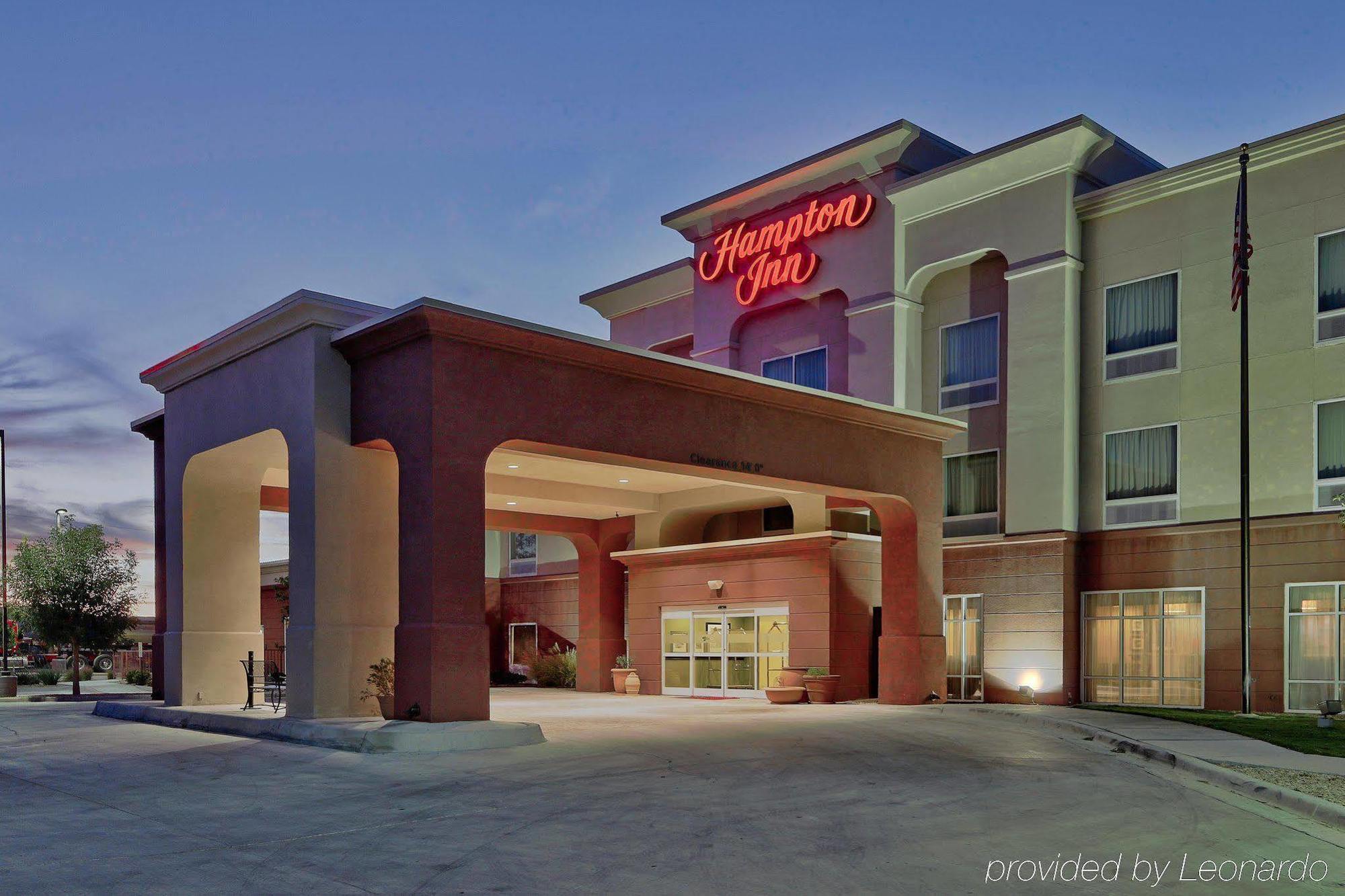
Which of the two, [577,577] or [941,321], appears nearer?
[941,321]

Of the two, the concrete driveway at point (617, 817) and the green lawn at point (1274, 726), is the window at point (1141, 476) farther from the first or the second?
the concrete driveway at point (617, 817)

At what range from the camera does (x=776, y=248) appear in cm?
3512

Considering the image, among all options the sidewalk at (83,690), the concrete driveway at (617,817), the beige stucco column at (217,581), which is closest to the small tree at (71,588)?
the sidewalk at (83,690)

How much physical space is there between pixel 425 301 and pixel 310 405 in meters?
3.23

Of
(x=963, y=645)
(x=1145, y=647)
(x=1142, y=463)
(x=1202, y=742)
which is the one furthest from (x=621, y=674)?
(x=1202, y=742)

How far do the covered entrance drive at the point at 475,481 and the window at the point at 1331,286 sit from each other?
26.0ft

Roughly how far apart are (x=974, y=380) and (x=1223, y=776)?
18.2 metres

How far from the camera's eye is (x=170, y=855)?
9.20 m

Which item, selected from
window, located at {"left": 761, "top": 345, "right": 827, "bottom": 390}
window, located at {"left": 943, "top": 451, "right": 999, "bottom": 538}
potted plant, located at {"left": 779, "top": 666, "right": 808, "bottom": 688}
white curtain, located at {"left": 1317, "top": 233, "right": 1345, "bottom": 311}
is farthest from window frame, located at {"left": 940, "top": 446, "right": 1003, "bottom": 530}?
white curtain, located at {"left": 1317, "top": 233, "right": 1345, "bottom": 311}

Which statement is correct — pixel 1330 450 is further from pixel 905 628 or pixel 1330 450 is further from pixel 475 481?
pixel 475 481

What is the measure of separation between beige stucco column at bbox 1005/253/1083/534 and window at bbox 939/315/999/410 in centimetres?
96

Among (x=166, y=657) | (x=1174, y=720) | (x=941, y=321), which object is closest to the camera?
(x=1174, y=720)

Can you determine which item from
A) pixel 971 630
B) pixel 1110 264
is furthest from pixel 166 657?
pixel 1110 264

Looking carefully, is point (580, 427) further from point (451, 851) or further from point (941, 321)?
point (941, 321)
